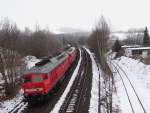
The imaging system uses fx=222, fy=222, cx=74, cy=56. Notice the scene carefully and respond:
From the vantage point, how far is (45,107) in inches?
774

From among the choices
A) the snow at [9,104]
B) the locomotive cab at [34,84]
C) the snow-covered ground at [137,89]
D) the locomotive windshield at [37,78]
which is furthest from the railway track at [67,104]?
the snow-covered ground at [137,89]

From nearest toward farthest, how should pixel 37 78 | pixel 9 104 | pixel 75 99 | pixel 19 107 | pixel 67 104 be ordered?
pixel 37 78, pixel 19 107, pixel 67 104, pixel 9 104, pixel 75 99

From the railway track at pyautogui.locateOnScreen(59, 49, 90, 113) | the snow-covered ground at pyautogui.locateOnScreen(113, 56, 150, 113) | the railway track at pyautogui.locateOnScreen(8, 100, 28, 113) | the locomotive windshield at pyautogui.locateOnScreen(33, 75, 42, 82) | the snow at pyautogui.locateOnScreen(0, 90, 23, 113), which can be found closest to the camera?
the railway track at pyautogui.locateOnScreen(59, 49, 90, 113)

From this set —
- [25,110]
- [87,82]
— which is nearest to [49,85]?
[25,110]

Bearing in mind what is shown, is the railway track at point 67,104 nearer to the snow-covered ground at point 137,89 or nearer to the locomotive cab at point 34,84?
the locomotive cab at point 34,84

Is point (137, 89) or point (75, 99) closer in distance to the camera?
point (75, 99)

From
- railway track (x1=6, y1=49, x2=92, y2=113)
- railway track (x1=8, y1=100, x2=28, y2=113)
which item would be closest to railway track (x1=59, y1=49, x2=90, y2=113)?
railway track (x1=6, y1=49, x2=92, y2=113)

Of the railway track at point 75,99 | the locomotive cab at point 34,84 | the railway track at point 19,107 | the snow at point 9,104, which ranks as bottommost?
the snow at point 9,104

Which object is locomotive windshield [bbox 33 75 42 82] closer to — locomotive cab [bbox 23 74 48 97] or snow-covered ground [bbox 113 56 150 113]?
locomotive cab [bbox 23 74 48 97]

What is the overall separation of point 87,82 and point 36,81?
11.0 m

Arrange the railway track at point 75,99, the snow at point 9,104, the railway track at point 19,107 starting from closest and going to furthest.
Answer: the railway track at point 75,99, the railway track at point 19,107, the snow at point 9,104

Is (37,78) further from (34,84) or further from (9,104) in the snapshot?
(9,104)

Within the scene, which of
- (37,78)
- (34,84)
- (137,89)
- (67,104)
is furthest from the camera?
(137,89)

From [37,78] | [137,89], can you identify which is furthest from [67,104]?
[137,89]
